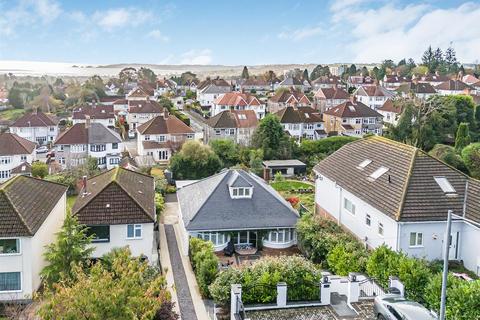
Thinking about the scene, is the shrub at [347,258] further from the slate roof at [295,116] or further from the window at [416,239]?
the slate roof at [295,116]

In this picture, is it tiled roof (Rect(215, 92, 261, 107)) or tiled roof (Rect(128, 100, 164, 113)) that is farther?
tiled roof (Rect(215, 92, 261, 107))

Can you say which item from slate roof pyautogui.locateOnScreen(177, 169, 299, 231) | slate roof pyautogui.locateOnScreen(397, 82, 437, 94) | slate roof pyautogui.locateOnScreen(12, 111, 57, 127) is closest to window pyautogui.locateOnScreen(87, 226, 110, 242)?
slate roof pyautogui.locateOnScreen(177, 169, 299, 231)

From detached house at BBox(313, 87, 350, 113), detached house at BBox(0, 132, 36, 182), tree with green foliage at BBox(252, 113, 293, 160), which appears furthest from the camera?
detached house at BBox(313, 87, 350, 113)

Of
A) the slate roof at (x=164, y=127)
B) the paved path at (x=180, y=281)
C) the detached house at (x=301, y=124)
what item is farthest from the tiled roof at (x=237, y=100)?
the paved path at (x=180, y=281)

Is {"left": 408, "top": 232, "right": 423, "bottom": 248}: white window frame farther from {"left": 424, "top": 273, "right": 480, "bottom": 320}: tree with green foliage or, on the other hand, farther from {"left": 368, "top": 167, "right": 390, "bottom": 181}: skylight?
{"left": 424, "top": 273, "right": 480, "bottom": 320}: tree with green foliage

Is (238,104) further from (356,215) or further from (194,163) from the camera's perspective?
(356,215)

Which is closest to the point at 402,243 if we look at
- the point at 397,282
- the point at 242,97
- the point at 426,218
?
the point at 426,218

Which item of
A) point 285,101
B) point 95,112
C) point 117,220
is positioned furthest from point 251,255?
point 285,101
